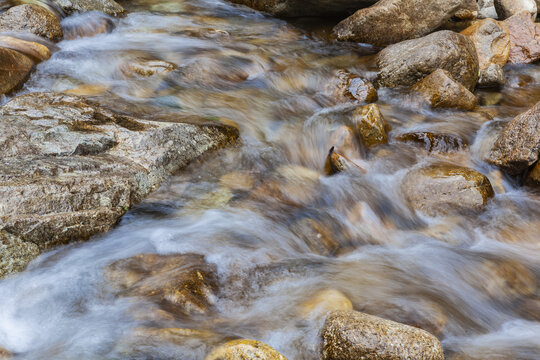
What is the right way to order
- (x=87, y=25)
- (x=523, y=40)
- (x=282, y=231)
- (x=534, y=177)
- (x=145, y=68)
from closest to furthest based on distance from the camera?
(x=282, y=231), (x=534, y=177), (x=145, y=68), (x=87, y=25), (x=523, y=40)

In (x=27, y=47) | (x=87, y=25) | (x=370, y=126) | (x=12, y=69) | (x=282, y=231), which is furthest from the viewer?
(x=87, y=25)

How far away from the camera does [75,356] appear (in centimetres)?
289

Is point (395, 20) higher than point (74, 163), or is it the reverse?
point (395, 20)

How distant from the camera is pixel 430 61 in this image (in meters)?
7.45

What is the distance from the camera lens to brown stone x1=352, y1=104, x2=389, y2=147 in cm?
617

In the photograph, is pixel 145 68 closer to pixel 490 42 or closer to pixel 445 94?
pixel 445 94

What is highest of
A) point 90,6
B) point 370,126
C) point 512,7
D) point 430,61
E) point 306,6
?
point 512,7

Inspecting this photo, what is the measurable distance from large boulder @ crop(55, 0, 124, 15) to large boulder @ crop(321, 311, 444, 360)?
7.98 meters

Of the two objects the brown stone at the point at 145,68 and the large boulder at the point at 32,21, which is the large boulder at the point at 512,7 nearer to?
the brown stone at the point at 145,68

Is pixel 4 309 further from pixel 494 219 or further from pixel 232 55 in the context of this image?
pixel 232 55

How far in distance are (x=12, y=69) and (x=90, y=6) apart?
3.56 m

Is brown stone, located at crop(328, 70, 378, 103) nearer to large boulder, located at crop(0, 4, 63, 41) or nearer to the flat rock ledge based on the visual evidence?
the flat rock ledge

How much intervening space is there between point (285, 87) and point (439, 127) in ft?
8.21

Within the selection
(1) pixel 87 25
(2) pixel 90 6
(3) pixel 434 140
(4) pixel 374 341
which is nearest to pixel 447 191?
(3) pixel 434 140
